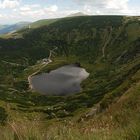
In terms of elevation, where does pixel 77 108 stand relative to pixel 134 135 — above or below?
below

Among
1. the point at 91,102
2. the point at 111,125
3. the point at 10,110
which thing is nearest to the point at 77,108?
the point at 91,102

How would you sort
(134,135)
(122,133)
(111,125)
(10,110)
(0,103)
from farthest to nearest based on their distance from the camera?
1. (0,103)
2. (10,110)
3. (111,125)
4. (122,133)
5. (134,135)

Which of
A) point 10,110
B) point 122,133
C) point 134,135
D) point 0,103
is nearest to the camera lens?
point 134,135

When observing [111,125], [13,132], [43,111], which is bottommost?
[43,111]

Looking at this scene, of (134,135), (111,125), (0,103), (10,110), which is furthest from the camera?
(0,103)

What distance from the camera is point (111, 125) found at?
8.55m

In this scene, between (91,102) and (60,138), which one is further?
(91,102)

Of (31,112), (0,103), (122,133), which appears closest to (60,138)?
(122,133)

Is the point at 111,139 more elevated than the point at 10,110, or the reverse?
the point at 111,139

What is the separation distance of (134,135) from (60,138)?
56.9 inches

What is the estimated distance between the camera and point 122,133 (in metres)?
6.19

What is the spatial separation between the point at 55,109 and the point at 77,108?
12692mm

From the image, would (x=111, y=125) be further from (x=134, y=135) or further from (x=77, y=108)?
(x=77, y=108)

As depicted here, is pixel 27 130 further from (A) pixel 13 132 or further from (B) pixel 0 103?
(B) pixel 0 103
